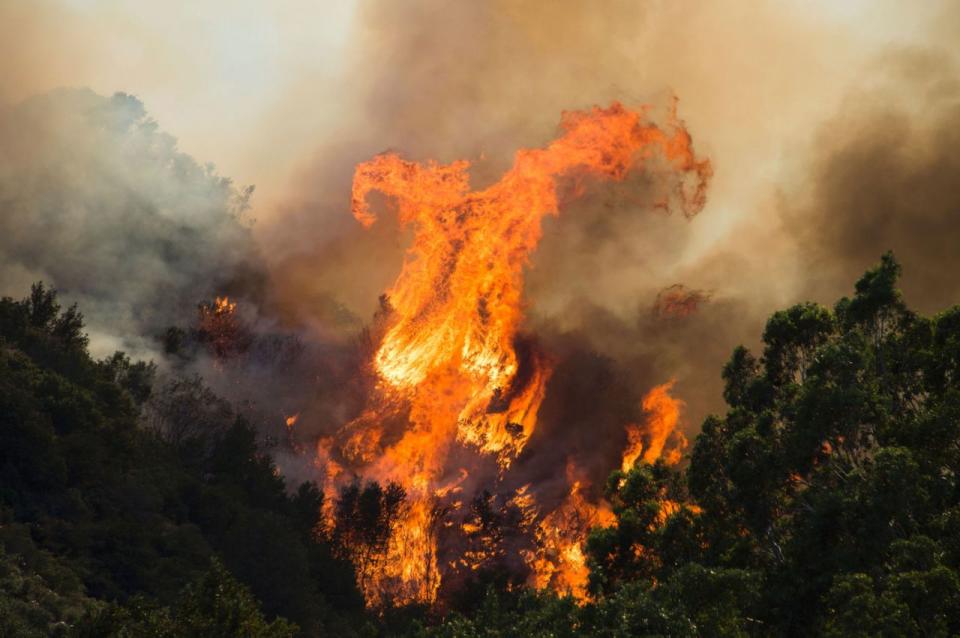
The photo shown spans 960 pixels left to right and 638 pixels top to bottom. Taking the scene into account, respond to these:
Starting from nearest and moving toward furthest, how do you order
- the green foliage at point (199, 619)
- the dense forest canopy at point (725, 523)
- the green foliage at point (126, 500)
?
the dense forest canopy at point (725, 523) → the green foliage at point (199, 619) → the green foliage at point (126, 500)

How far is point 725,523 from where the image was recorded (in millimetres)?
37625

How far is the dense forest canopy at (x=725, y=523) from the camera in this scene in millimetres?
27641

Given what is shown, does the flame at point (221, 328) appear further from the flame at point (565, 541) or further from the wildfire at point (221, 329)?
the flame at point (565, 541)

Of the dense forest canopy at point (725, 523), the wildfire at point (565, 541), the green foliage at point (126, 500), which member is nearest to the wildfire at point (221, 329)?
the green foliage at point (126, 500)

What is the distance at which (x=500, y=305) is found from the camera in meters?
108

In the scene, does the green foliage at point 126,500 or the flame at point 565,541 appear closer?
the green foliage at point 126,500

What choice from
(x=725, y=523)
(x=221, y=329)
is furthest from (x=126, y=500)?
(x=221, y=329)

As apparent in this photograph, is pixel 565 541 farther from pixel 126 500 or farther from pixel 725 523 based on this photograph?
pixel 725 523

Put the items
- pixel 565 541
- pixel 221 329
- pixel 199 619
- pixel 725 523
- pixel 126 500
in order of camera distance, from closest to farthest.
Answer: pixel 199 619 → pixel 725 523 → pixel 126 500 → pixel 565 541 → pixel 221 329

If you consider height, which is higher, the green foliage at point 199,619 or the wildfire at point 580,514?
the wildfire at point 580,514

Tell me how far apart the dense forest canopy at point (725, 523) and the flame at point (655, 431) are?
53.8m

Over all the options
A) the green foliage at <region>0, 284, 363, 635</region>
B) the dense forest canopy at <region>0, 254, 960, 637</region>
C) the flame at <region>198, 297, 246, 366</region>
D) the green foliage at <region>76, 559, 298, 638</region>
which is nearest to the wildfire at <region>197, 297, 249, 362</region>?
the flame at <region>198, 297, 246, 366</region>

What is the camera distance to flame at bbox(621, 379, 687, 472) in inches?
4282

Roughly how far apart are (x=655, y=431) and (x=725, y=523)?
247 ft
